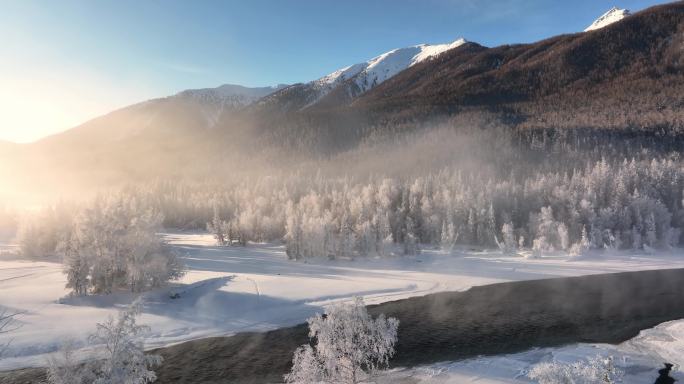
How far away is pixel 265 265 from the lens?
109875 mm

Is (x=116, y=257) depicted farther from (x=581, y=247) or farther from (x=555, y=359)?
(x=581, y=247)

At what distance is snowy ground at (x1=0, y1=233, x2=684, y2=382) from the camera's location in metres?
56.9

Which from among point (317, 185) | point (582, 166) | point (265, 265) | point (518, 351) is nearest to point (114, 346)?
point (518, 351)

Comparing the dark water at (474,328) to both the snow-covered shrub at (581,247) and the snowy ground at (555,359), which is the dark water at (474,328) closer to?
the snowy ground at (555,359)

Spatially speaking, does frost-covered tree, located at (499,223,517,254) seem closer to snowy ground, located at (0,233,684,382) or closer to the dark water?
snowy ground, located at (0,233,684,382)

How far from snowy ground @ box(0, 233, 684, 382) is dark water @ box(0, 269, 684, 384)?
385cm

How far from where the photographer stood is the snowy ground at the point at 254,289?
187 ft

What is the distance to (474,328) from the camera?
5694 centimetres

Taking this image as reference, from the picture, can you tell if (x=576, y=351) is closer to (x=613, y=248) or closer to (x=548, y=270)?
(x=548, y=270)

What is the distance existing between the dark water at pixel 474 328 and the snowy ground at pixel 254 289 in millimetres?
3854

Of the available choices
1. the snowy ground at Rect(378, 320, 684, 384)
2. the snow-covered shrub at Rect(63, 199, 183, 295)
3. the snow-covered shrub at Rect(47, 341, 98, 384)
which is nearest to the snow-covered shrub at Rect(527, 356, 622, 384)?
the snowy ground at Rect(378, 320, 684, 384)

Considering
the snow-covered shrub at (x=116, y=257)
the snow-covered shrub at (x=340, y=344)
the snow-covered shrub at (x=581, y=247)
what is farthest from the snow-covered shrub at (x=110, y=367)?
the snow-covered shrub at (x=581, y=247)

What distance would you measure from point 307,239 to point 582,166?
126m

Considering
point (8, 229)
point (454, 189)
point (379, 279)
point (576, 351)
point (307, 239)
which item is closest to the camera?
point (576, 351)
